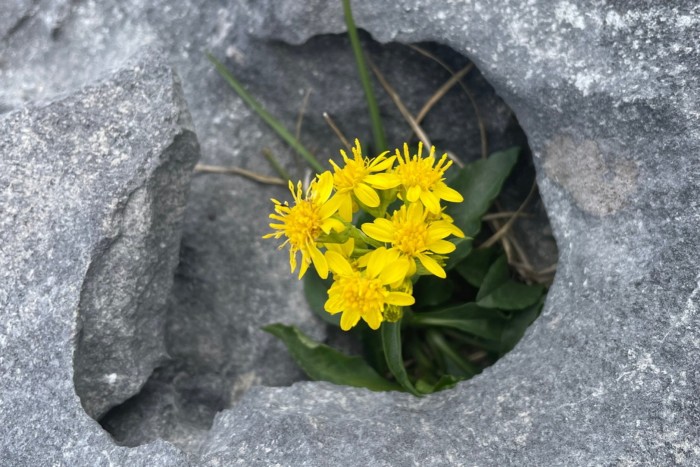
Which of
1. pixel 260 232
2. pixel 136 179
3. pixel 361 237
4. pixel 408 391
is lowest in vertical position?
pixel 408 391

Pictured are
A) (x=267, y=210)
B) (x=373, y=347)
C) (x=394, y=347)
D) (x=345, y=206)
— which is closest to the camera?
(x=345, y=206)

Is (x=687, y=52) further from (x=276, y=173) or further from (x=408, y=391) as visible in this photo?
(x=276, y=173)

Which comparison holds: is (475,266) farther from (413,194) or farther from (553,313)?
(413,194)

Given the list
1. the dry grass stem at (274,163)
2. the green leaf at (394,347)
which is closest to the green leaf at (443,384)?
the green leaf at (394,347)

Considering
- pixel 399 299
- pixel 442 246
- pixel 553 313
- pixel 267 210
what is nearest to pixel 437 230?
pixel 442 246

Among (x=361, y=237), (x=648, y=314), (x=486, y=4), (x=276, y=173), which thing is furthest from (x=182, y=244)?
(x=648, y=314)
